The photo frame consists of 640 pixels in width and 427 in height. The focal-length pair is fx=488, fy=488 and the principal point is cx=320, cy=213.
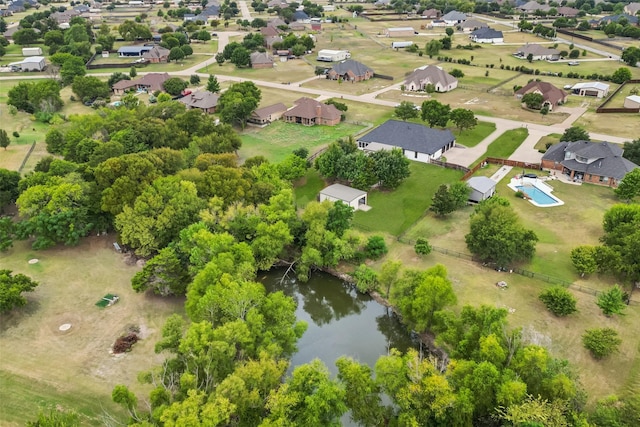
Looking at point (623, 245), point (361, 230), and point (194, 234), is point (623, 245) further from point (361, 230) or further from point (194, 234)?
point (194, 234)

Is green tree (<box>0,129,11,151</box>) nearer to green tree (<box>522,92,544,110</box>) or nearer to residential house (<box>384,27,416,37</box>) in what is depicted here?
green tree (<box>522,92,544,110</box>)

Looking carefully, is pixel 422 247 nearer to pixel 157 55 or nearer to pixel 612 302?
pixel 612 302

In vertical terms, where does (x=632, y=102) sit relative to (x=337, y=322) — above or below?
above

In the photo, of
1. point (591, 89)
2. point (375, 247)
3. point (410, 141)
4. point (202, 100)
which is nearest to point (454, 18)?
point (591, 89)

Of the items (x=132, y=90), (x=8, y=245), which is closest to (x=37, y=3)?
(x=132, y=90)

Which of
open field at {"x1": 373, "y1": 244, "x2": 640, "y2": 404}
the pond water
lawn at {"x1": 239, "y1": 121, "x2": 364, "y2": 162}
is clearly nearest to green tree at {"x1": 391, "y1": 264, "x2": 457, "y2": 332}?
the pond water

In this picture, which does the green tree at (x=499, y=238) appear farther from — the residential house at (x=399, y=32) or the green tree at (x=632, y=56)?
the residential house at (x=399, y=32)
